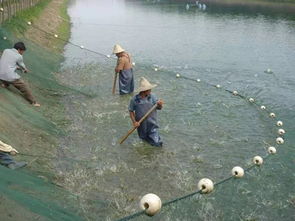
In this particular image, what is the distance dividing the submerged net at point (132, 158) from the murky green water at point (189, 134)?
0.09 feet

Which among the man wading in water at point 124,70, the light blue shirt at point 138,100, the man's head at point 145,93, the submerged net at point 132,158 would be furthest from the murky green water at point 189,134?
the man's head at point 145,93

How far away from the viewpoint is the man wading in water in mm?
13828

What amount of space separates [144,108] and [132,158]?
1.18 metres

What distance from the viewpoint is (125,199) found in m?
7.45

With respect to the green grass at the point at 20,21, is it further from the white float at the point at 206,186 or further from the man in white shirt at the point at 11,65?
the white float at the point at 206,186

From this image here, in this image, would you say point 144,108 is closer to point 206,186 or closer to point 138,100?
point 138,100

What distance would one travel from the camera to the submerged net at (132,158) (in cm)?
693

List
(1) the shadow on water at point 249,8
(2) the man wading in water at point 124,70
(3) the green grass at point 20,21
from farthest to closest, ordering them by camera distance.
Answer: (1) the shadow on water at point 249,8
(3) the green grass at point 20,21
(2) the man wading in water at point 124,70

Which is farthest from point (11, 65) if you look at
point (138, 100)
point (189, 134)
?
point (189, 134)

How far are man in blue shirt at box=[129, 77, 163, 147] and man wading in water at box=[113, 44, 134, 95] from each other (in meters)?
4.61

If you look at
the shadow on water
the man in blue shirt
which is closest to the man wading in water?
the man in blue shirt

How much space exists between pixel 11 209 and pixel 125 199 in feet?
9.51

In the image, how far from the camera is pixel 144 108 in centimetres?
926

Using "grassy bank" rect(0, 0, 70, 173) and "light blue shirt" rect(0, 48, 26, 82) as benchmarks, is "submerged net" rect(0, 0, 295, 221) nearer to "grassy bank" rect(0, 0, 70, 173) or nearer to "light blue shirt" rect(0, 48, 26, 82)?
"grassy bank" rect(0, 0, 70, 173)
